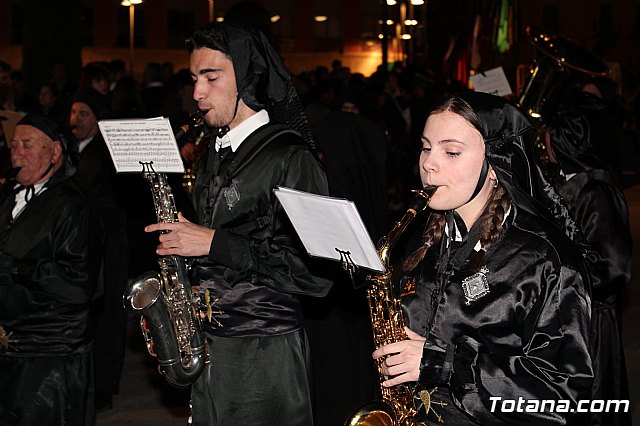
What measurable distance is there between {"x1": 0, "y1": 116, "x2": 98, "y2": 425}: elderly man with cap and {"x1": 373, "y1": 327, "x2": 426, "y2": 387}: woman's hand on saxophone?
88.8 inches

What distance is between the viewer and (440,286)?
10.2ft

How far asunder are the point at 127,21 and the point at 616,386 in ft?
144

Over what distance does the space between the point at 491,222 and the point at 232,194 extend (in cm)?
130

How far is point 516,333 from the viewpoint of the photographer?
293 cm

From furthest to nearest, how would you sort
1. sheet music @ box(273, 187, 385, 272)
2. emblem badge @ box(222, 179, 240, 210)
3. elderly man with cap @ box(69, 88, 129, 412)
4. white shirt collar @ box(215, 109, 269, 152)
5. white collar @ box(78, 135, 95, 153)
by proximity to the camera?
white collar @ box(78, 135, 95, 153)
elderly man with cap @ box(69, 88, 129, 412)
white shirt collar @ box(215, 109, 269, 152)
emblem badge @ box(222, 179, 240, 210)
sheet music @ box(273, 187, 385, 272)

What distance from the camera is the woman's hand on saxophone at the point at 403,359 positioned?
299 centimetres

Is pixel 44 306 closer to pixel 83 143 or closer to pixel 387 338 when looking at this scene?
pixel 387 338

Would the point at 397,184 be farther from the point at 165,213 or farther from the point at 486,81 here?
the point at 165,213

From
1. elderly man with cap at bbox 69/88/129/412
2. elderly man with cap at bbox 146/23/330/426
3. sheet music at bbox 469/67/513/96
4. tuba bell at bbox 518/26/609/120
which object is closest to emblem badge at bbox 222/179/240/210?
elderly man with cap at bbox 146/23/330/426

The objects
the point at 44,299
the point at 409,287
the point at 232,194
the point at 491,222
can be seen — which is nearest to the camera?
the point at 491,222

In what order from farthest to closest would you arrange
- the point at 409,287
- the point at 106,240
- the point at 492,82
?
1. the point at 492,82
2. the point at 106,240
3. the point at 409,287

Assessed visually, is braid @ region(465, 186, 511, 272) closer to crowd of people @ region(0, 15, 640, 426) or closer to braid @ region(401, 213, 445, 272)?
crowd of people @ region(0, 15, 640, 426)

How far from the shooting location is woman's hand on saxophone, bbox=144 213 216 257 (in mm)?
3852

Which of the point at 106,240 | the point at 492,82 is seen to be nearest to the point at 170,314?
the point at 106,240
